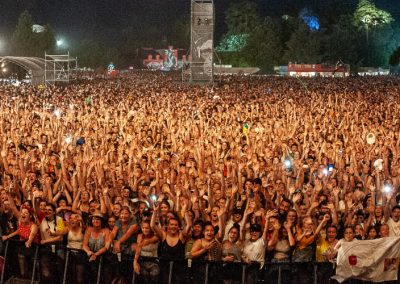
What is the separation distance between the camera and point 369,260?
6.30 m

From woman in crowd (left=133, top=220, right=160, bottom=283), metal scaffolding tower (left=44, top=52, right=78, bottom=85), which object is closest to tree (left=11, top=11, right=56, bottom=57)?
metal scaffolding tower (left=44, top=52, right=78, bottom=85)

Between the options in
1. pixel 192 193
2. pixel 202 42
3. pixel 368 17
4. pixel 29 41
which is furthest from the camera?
pixel 368 17

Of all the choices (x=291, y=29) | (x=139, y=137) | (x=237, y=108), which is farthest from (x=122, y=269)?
(x=291, y=29)

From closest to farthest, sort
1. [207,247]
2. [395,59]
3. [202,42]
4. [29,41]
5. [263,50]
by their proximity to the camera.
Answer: [207,247] < [202,42] < [29,41] < [263,50] < [395,59]

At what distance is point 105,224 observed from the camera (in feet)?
23.1

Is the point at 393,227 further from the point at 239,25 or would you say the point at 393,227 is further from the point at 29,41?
the point at 239,25

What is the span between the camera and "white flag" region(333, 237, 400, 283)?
623 centimetres

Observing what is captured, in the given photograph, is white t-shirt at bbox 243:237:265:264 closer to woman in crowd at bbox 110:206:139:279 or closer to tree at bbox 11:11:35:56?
woman in crowd at bbox 110:206:139:279

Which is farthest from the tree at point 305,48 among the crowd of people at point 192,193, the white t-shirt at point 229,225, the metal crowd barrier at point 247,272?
the metal crowd barrier at point 247,272

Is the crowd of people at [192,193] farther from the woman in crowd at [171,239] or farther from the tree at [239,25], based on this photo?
the tree at [239,25]

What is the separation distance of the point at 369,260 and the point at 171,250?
1.73 m

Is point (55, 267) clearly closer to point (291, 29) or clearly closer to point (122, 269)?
point (122, 269)

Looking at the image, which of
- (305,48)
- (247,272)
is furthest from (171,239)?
(305,48)

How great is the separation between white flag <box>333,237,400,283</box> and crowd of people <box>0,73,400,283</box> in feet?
0.44
